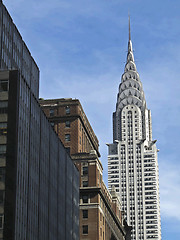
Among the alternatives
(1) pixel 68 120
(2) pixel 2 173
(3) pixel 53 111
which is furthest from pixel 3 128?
(3) pixel 53 111

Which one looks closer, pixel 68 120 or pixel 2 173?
pixel 2 173

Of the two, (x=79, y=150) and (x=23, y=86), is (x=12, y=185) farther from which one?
(x=79, y=150)

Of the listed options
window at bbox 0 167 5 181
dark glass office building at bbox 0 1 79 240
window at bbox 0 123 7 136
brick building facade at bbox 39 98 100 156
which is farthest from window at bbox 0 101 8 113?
brick building facade at bbox 39 98 100 156

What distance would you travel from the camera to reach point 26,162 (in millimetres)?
88625

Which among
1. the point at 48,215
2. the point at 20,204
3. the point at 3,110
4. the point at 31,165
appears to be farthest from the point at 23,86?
the point at 48,215

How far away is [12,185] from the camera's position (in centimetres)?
8150

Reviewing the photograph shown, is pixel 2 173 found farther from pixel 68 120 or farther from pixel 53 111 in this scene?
pixel 53 111

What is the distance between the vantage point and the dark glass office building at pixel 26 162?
269ft

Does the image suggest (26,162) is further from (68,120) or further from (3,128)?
(68,120)

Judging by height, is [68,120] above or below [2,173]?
above

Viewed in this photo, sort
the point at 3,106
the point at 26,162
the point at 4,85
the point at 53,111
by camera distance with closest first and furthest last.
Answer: the point at 3,106 < the point at 4,85 < the point at 26,162 < the point at 53,111

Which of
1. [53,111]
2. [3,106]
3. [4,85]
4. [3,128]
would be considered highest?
[53,111]

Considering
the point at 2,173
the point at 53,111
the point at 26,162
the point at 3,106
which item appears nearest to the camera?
the point at 2,173

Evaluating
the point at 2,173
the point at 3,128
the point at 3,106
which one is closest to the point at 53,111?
the point at 3,106
